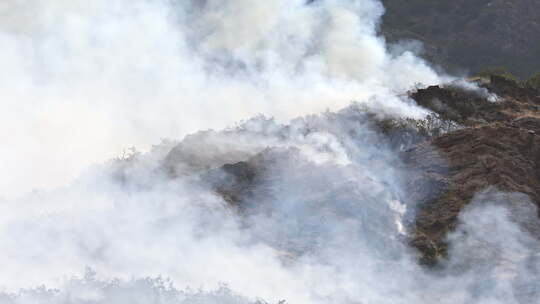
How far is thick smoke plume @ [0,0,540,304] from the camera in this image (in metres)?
20.3

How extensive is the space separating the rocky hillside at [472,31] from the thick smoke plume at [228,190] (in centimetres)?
3340

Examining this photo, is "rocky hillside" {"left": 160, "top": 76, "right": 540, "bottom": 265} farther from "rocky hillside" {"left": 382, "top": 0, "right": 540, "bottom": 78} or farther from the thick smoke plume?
"rocky hillside" {"left": 382, "top": 0, "right": 540, "bottom": 78}

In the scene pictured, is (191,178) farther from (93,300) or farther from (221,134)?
(93,300)

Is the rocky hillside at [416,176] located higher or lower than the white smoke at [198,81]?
lower

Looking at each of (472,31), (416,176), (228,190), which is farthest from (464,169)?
(472,31)

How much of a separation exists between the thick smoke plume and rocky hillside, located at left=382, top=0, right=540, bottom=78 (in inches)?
1315

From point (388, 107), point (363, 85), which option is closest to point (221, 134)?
point (388, 107)

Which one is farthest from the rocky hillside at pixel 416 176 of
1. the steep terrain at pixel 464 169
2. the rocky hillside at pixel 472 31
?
the rocky hillside at pixel 472 31

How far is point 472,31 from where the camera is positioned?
3324 inches

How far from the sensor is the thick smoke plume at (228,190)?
20312 millimetres

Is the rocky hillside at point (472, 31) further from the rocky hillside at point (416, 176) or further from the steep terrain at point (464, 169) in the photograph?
the rocky hillside at point (416, 176)

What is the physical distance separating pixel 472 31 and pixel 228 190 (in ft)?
208

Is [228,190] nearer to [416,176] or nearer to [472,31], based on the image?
[416,176]

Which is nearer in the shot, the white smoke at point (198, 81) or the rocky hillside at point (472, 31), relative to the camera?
the white smoke at point (198, 81)
